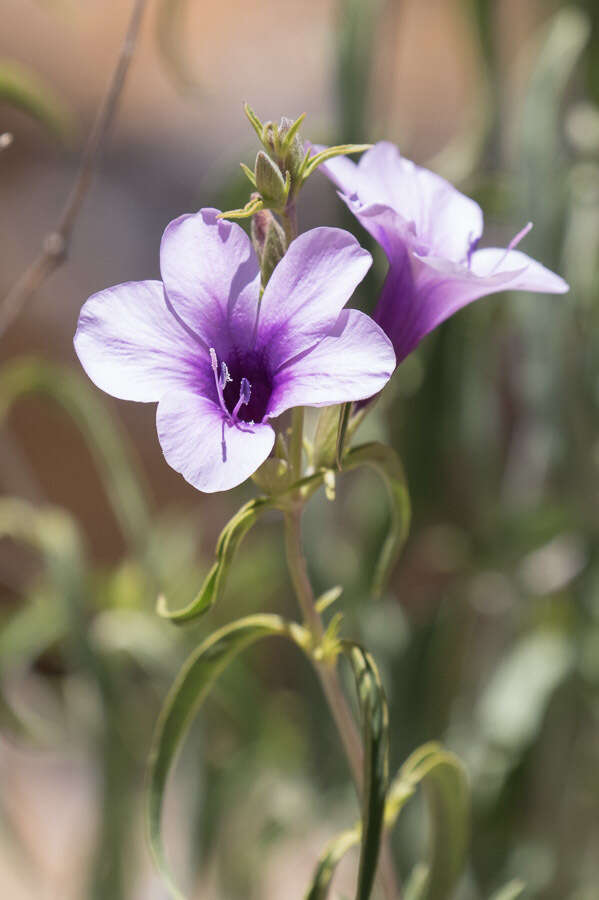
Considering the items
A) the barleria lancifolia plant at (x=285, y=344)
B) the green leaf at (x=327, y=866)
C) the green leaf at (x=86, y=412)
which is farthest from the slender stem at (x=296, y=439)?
the green leaf at (x=86, y=412)

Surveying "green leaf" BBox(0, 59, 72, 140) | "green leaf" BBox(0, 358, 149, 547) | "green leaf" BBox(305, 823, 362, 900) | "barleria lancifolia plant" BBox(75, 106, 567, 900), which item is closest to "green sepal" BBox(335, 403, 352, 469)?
"barleria lancifolia plant" BBox(75, 106, 567, 900)

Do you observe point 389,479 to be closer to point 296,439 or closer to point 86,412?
point 296,439

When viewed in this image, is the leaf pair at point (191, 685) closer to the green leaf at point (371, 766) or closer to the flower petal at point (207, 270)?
the green leaf at point (371, 766)

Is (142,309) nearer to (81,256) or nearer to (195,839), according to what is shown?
(195,839)

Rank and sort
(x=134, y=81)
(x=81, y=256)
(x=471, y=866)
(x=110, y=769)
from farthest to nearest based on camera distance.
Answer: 1. (x=134, y=81)
2. (x=81, y=256)
3. (x=471, y=866)
4. (x=110, y=769)

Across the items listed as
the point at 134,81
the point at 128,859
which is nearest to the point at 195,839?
the point at 128,859
